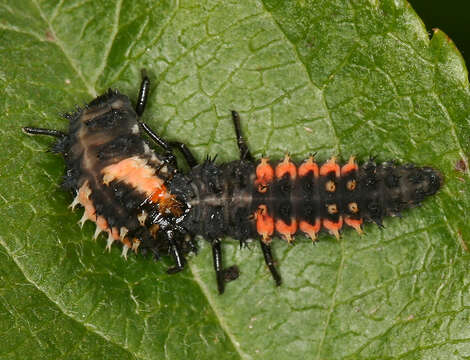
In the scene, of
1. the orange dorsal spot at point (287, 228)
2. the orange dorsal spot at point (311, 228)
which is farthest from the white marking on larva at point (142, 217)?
the orange dorsal spot at point (311, 228)

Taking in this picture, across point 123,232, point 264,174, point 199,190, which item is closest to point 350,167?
point 264,174

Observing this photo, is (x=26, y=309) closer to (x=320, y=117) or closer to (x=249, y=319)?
(x=249, y=319)

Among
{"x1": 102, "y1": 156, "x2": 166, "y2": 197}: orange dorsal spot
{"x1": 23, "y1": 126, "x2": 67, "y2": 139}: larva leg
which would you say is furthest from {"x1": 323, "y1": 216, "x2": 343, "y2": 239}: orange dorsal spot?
{"x1": 23, "y1": 126, "x2": 67, "y2": 139}: larva leg

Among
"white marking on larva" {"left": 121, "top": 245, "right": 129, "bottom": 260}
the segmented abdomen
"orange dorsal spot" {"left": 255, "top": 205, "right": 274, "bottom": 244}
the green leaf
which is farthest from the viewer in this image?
"orange dorsal spot" {"left": 255, "top": 205, "right": 274, "bottom": 244}

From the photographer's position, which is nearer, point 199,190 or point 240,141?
point 240,141

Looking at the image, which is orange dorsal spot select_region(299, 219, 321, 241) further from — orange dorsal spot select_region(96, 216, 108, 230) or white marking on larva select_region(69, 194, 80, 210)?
white marking on larva select_region(69, 194, 80, 210)

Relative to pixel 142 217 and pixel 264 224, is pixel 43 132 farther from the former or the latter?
pixel 264 224
